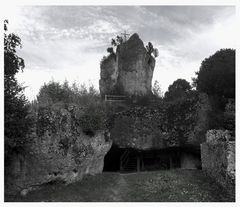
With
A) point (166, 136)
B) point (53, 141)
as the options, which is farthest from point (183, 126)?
point (53, 141)

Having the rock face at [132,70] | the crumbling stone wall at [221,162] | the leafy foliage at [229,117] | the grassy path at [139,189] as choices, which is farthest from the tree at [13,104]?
the rock face at [132,70]

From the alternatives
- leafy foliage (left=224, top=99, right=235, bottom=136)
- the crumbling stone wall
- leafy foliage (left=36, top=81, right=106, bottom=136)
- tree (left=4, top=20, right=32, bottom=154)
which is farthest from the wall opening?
tree (left=4, top=20, right=32, bottom=154)

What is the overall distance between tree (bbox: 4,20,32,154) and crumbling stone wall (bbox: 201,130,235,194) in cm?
1045

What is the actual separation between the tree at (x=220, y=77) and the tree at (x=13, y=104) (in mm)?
16900

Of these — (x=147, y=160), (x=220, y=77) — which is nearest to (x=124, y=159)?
(x=147, y=160)

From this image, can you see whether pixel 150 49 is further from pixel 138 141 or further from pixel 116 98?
pixel 138 141

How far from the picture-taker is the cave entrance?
27609 mm

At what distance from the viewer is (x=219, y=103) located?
88.8ft

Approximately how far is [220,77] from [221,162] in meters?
11.1

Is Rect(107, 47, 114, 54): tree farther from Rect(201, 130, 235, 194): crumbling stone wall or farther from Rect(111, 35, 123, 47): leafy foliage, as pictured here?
Rect(201, 130, 235, 194): crumbling stone wall

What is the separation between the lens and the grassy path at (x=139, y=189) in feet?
53.8

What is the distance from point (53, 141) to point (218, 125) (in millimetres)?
14161

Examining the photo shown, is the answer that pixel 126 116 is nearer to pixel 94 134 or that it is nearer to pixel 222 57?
pixel 94 134

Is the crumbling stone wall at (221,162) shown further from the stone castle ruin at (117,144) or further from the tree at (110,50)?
the tree at (110,50)
